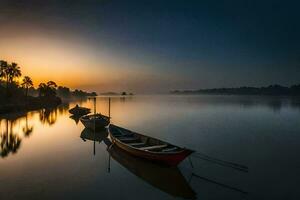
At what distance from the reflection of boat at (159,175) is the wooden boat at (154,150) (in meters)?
0.58

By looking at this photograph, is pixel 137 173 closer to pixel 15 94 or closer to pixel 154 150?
pixel 154 150

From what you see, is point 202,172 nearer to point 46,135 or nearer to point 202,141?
point 202,141

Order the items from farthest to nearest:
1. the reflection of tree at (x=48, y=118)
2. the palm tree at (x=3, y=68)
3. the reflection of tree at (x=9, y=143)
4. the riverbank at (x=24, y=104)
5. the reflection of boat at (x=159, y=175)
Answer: the palm tree at (x=3, y=68), the riverbank at (x=24, y=104), the reflection of tree at (x=48, y=118), the reflection of tree at (x=9, y=143), the reflection of boat at (x=159, y=175)

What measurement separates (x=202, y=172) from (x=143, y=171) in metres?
4.24

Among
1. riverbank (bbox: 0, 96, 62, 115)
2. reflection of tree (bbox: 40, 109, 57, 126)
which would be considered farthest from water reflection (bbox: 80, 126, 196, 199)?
riverbank (bbox: 0, 96, 62, 115)

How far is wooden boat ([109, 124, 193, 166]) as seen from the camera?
14.6 meters

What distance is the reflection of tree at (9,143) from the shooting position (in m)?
20.4

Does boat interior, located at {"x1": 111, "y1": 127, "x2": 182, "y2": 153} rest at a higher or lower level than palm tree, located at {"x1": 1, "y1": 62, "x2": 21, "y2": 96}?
lower

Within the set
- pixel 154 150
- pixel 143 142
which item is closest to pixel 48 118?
pixel 143 142

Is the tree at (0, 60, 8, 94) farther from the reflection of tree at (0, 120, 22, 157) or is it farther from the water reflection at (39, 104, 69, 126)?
the reflection of tree at (0, 120, 22, 157)

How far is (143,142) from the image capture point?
19953 mm

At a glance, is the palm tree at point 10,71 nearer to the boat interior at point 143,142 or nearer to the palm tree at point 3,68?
the palm tree at point 3,68

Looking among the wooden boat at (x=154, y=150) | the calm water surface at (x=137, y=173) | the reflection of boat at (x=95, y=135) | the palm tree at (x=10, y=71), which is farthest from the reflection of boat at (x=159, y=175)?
the palm tree at (x=10, y=71)

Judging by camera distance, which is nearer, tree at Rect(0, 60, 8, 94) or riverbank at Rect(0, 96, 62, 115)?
riverbank at Rect(0, 96, 62, 115)
